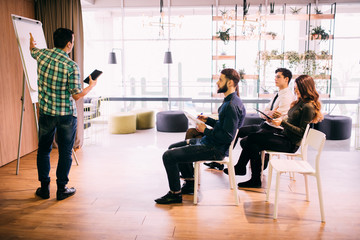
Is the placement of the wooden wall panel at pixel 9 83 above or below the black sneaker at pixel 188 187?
above

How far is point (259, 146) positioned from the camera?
350cm

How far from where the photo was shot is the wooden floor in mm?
2584

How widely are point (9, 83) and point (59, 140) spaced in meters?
1.92

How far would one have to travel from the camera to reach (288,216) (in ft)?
9.49

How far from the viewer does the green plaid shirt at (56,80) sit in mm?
2971

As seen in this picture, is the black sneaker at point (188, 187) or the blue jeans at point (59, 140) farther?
the black sneaker at point (188, 187)

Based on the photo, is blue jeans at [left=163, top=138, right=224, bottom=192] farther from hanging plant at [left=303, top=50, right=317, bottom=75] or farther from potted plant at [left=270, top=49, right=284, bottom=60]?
hanging plant at [left=303, top=50, right=317, bottom=75]

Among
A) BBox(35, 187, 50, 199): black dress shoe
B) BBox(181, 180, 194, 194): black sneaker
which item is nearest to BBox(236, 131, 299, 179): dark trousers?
BBox(181, 180, 194, 194): black sneaker

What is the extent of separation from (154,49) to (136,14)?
1.29 meters

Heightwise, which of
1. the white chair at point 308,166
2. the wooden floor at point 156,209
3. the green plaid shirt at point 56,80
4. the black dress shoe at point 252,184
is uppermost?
the green plaid shirt at point 56,80

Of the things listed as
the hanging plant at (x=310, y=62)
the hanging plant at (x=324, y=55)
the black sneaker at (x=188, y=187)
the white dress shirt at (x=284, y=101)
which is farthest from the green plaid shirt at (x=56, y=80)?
the hanging plant at (x=324, y=55)

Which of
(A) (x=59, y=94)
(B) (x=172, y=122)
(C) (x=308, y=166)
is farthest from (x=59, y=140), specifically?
(B) (x=172, y=122)

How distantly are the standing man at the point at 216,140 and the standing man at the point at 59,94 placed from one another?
980mm

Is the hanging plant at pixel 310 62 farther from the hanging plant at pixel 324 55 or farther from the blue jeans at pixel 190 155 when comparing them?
the blue jeans at pixel 190 155
